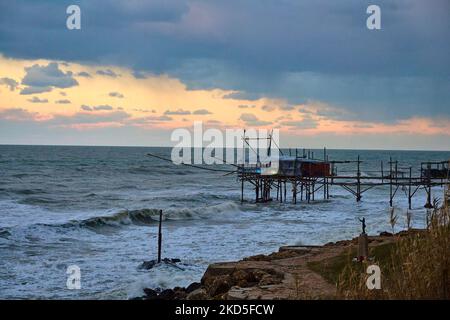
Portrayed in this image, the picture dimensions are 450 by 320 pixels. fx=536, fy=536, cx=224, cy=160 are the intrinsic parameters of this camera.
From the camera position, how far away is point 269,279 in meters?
12.2

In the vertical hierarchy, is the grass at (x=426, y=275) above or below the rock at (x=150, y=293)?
above

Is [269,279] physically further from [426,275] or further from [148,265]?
[148,265]

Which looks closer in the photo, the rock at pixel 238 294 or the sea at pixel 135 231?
the rock at pixel 238 294

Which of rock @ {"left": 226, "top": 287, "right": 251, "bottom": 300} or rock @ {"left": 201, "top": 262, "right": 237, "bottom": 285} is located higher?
rock @ {"left": 226, "top": 287, "right": 251, "bottom": 300}

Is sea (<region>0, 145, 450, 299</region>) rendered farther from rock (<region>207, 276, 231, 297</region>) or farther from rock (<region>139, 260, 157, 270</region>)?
rock (<region>207, 276, 231, 297</region>)

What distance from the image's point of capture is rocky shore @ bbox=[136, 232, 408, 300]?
10.8 metres

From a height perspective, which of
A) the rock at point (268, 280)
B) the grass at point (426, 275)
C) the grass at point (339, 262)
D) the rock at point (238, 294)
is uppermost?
the grass at point (426, 275)

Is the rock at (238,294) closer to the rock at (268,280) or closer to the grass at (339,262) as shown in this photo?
the rock at (268,280)

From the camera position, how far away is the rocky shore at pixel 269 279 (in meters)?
10.8

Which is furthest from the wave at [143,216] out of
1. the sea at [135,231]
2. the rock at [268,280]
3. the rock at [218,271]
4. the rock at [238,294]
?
the rock at [238,294]

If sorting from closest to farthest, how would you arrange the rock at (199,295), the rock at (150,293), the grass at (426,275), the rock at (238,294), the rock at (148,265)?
the grass at (426,275) < the rock at (238,294) < the rock at (199,295) < the rock at (150,293) < the rock at (148,265)

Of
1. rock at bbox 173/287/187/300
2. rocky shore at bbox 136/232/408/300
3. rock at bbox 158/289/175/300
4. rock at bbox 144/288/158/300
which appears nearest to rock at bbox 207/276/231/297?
rocky shore at bbox 136/232/408/300

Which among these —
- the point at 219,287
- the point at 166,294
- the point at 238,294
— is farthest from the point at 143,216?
the point at 238,294
